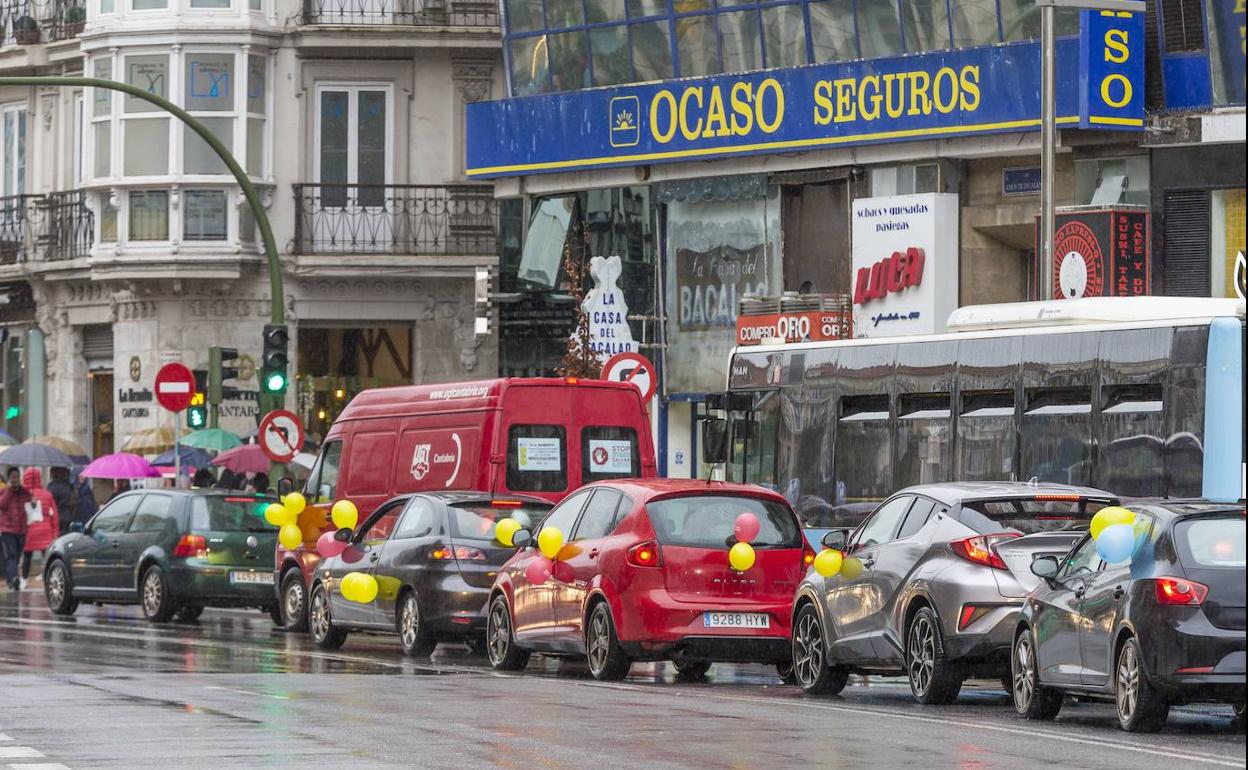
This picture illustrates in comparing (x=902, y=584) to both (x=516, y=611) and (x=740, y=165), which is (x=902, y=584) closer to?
(x=516, y=611)

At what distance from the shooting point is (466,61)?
4566 cm

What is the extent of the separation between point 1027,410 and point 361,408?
9108 mm

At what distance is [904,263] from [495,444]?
504 inches

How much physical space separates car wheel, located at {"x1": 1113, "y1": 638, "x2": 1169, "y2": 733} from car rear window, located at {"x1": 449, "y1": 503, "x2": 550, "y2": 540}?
321 inches

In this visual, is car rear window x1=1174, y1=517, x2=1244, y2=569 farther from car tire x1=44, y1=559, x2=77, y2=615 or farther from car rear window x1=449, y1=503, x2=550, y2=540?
car tire x1=44, y1=559, x2=77, y2=615

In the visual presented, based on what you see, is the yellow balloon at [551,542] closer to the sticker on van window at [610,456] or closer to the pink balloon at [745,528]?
the pink balloon at [745,528]

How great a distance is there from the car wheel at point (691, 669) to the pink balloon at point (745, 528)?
53.1 inches

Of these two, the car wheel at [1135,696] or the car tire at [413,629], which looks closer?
the car wheel at [1135,696]

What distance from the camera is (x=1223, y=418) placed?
1906 centimetres

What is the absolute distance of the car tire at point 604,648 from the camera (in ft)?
62.8

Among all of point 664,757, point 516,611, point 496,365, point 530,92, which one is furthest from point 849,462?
point 496,365

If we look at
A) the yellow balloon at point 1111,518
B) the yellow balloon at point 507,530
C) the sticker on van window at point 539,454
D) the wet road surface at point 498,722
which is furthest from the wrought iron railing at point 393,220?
the yellow balloon at point 1111,518

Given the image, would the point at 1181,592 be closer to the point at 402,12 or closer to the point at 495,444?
the point at 495,444

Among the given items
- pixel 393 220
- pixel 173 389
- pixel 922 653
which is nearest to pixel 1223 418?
pixel 922 653
